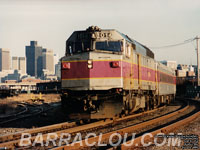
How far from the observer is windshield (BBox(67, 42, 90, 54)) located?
1316 centimetres

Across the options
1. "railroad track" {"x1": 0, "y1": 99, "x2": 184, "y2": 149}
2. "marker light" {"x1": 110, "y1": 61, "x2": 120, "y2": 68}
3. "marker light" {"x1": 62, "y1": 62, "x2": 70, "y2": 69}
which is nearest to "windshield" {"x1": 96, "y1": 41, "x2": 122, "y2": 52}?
"marker light" {"x1": 110, "y1": 61, "x2": 120, "y2": 68}

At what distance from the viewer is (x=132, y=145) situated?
27.6ft

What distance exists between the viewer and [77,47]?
13.4 metres

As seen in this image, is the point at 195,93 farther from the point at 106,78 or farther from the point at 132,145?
the point at 132,145

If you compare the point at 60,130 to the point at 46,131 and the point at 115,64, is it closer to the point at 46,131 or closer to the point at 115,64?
the point at 46,131

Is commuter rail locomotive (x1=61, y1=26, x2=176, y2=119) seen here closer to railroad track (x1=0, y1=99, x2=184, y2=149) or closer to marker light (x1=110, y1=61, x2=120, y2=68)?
marker light (x1=110, y1=61, x2=120, y2=68)

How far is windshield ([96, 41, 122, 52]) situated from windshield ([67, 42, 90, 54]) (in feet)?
1.78

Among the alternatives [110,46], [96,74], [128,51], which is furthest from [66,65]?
[128,51]

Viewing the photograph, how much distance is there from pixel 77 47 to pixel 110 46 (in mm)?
1632

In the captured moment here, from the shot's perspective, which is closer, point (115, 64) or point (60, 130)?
point (60, 130)

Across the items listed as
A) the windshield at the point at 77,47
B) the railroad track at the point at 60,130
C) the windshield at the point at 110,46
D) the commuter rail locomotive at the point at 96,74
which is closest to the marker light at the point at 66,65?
the commuter rail locomotive at the point at 96,74

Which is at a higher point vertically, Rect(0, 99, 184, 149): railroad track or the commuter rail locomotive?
the commuter rail locomotive

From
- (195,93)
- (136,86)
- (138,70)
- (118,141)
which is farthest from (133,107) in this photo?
(195,93)

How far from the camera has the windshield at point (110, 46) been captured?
13.0 m
